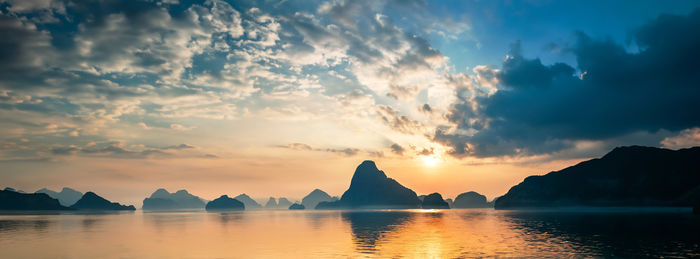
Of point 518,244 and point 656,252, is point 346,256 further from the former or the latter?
point 656,252

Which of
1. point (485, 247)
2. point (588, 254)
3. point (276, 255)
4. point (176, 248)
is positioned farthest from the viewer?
point (176, 248)

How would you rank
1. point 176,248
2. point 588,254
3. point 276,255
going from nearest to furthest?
point 588,254
point 276,255
point 176,248

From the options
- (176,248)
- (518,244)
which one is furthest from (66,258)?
(518,244)

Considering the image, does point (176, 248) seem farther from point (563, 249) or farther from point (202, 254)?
point (563, 249)

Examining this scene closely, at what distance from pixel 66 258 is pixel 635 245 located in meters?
70.3

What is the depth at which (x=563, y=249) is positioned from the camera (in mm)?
45688

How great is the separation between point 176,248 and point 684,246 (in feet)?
221

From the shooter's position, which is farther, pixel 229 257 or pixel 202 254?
pixel 202 254

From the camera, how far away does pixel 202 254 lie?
4672cm

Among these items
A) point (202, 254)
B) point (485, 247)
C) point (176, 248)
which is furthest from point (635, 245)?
point (176, 248)

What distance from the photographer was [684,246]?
47.4m

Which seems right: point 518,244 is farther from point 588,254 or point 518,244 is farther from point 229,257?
point 229,257

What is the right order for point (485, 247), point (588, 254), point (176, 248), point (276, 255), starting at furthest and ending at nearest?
point (176, 248) < point (485, 247) < point (276, 255) < point (588, 254)

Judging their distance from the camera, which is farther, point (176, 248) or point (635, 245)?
point (176, 248)
